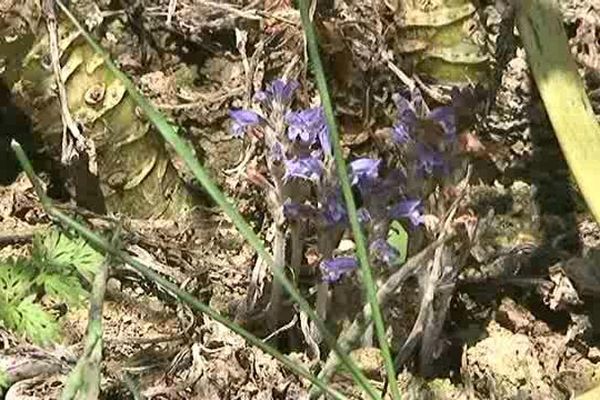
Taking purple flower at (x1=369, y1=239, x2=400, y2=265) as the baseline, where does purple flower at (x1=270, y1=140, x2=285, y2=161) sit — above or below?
above

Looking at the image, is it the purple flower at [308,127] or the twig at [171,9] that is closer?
the purple flower at [308,127]

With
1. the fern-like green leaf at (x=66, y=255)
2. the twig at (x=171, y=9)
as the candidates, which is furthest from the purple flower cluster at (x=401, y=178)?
the twig at (x=171, y=9)

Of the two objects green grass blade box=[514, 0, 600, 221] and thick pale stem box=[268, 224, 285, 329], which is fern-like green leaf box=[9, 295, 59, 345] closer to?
thick pale stem box=[268, 224, 285, 329]

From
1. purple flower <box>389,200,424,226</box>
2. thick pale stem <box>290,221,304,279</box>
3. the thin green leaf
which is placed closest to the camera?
purple flower <box>389,200,424,226</box>

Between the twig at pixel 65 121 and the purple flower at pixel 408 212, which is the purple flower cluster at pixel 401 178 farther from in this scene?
the twig at pixel 65 121

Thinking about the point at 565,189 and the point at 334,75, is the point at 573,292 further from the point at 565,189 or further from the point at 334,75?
the point at 334,75

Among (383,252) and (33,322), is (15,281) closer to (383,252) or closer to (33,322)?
(33,322)

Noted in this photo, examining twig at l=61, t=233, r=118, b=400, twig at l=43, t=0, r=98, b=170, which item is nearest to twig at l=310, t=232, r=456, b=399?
twig at l=61, t=233, r=118, b=400

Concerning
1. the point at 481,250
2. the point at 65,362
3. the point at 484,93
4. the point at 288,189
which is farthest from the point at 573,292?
the point at 65,362
